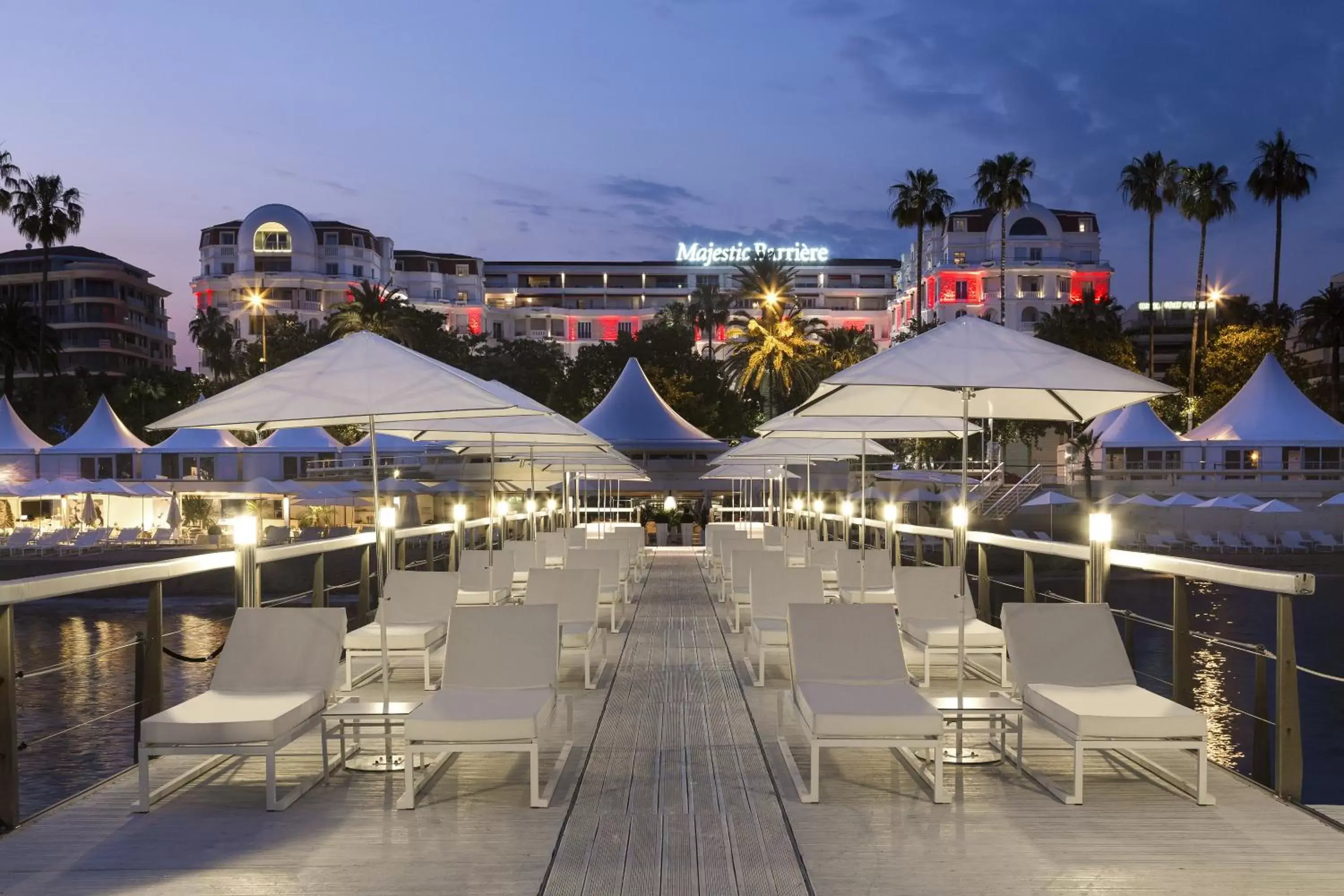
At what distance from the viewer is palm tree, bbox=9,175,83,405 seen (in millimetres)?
66312

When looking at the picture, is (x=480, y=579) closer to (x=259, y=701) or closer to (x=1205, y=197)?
(x=259, y=701)

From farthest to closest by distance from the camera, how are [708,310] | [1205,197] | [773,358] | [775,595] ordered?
[708,310] < [773,358] < [1205,197] < [775,595]

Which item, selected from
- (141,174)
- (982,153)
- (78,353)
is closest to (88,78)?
(78,353)

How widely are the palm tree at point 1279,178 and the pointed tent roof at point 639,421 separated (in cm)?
3860

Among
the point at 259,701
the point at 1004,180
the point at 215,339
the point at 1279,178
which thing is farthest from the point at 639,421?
the point at 215,339

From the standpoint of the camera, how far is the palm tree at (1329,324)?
6341 cm

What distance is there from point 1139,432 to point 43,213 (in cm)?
5953

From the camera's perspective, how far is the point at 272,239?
321 feet

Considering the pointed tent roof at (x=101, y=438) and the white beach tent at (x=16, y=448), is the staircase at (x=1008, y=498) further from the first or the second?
the white beach tent at (x=16, y=448)

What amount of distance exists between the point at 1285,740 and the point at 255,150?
163 meters

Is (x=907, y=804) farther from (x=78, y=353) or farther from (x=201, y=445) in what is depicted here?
(x=78, y=353)

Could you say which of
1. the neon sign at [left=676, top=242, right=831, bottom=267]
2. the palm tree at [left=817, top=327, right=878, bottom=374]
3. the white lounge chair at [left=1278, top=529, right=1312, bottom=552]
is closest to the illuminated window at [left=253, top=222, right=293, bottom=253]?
the neon sign at [left=676, top=242, right=831, bottom=267]

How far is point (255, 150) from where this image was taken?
15212cm

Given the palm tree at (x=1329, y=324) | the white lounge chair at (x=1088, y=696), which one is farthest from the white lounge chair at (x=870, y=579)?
the palm tree at (x=1329, y=324)
